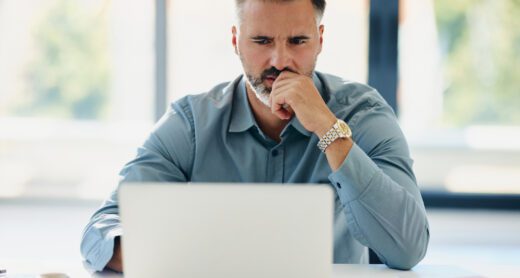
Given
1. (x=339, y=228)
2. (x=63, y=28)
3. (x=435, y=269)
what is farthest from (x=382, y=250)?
(x=63, y=28)

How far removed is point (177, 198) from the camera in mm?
1349

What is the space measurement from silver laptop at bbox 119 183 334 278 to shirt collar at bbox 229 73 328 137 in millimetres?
768

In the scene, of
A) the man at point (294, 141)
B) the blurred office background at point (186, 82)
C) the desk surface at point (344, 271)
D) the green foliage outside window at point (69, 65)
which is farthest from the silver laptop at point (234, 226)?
the green foliage outside window at point (69, 65)

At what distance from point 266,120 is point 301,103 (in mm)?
242

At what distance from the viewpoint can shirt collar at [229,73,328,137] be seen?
2.12m

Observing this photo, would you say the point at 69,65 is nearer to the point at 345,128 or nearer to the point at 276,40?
the point at 276,40

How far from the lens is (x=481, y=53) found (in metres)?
6.15

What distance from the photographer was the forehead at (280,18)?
6.74 feet

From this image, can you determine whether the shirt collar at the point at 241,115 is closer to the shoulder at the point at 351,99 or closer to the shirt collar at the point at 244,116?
the shirt collar at the point at 244,116

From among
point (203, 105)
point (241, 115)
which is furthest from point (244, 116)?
point (203, 105)

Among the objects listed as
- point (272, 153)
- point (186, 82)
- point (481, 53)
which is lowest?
point (186, 82)

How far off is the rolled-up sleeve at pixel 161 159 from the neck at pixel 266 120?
0.17 m

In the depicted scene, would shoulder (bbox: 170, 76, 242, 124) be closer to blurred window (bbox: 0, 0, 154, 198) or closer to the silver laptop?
the silver laptop

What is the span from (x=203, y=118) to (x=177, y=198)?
85cm
